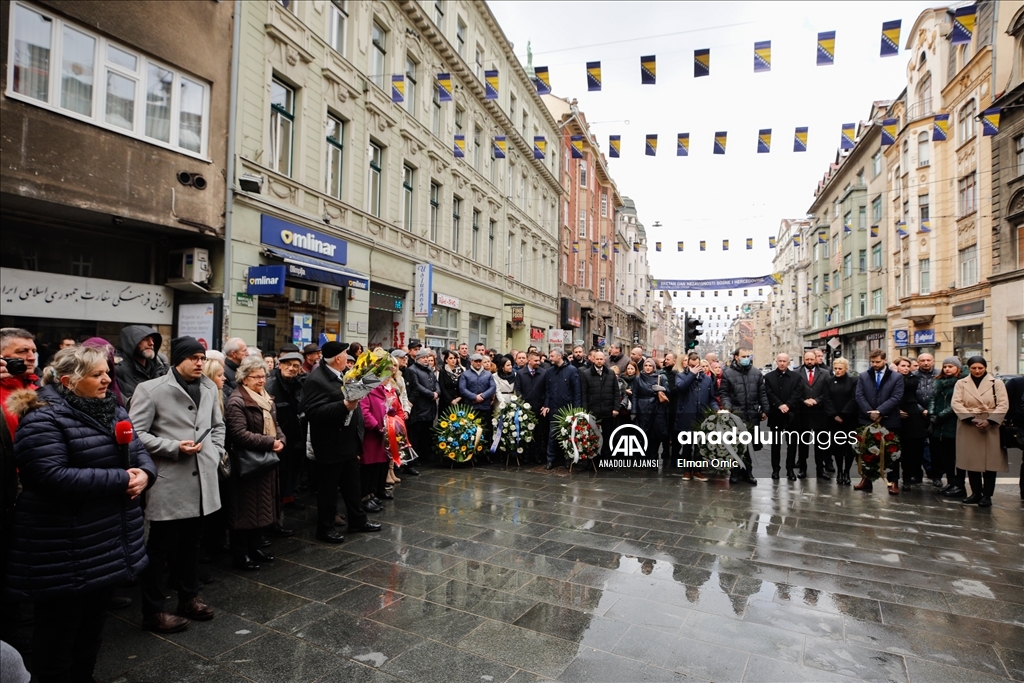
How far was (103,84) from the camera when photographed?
31.9ft

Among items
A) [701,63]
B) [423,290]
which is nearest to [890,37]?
[701,63]

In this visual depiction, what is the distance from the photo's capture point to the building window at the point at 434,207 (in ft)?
66.0

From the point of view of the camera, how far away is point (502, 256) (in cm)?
2642

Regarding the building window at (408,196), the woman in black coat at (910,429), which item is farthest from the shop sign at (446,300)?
the woman in black coat at (910,429)

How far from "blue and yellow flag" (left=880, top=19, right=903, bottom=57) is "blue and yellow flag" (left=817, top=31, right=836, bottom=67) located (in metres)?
0.78

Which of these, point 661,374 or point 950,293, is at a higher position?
point 950,293

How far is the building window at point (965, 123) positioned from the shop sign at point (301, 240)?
29.4 metres

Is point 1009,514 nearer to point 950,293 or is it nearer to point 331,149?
point 331,149

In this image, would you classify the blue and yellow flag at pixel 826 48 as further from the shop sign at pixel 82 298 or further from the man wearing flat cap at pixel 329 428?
the shop sign at pixel 82 298

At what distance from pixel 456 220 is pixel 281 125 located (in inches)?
369

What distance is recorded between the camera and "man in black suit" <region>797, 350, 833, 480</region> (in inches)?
368

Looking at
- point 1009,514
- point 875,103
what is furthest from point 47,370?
point 875,103

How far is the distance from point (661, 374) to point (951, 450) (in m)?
4.46

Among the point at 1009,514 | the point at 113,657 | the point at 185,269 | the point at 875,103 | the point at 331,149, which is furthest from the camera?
the point at 875,103
